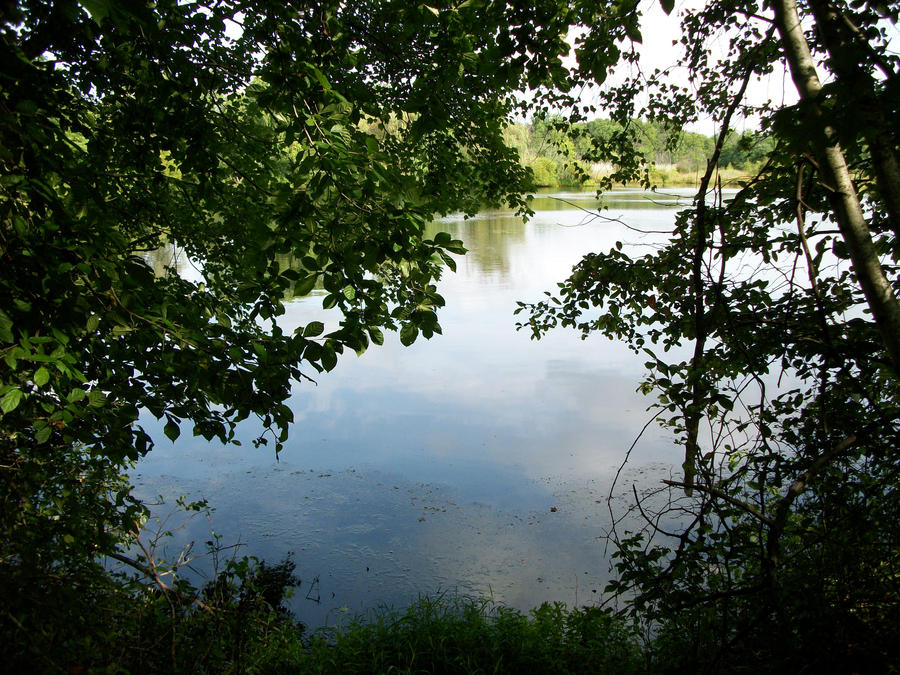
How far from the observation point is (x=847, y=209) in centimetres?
137

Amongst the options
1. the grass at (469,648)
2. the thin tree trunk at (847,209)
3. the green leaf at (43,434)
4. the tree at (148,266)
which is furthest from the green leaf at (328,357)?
the grass at (469,648)

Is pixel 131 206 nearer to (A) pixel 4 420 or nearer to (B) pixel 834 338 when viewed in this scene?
(A) pixel 4 420

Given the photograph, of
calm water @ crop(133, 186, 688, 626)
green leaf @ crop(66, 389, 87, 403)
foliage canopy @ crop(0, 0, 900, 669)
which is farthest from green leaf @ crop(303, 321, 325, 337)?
calm water @ crop(133, 186, 688, 626)

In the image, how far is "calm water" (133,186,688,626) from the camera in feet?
13.3

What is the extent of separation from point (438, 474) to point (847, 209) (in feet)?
14.6

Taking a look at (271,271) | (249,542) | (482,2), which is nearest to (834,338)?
(482,2)

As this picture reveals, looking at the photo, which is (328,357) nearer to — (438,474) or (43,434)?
(43,434)

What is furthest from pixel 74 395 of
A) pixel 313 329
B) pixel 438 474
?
pixel 438 474

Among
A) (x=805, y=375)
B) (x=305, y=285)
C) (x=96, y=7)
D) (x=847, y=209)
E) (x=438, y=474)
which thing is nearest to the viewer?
(x=96, y=7)

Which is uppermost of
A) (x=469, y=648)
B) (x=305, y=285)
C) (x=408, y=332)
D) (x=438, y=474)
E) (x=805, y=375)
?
(x=305, y=285)

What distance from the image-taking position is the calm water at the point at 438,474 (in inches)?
160

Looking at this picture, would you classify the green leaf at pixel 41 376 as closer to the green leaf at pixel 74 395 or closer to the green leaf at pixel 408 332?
the green leaf at pixel 74 395

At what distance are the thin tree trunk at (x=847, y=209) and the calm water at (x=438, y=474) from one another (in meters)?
1.85

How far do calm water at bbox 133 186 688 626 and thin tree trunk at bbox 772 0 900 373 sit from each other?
185cm
